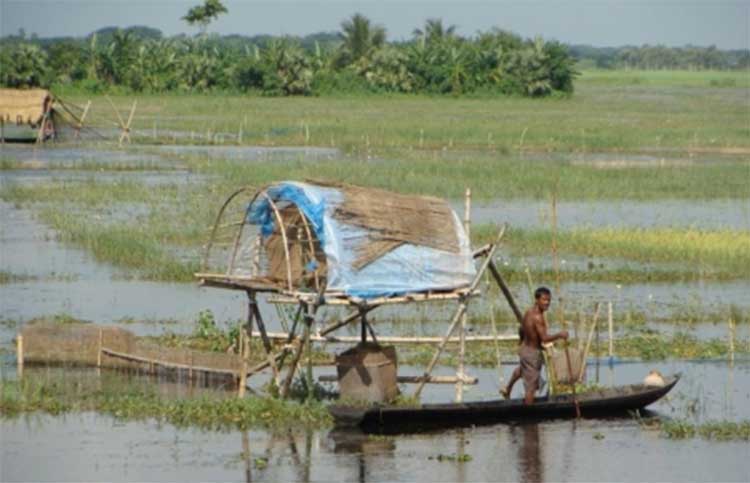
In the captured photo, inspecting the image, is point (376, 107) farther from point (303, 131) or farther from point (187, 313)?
point (187, 313)

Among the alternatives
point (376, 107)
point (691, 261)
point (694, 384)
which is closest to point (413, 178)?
point (691, 261)

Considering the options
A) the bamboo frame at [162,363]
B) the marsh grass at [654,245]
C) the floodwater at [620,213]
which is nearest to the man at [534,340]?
the bamboo frame at [162,363]

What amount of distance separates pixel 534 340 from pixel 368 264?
1528 mm

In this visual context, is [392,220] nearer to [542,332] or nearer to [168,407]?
[542,332]

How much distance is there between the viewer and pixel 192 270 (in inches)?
833

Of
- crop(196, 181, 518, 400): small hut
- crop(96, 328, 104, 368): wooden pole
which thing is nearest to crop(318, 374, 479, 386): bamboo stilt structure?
crop(196, 181, 518, 400): small hut

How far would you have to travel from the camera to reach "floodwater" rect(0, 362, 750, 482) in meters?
12.0

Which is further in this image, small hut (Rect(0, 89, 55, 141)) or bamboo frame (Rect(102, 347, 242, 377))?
small hut (Rect(0, 89, 55, 141))

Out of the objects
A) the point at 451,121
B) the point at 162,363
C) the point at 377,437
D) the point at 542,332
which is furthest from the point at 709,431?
the point at 451,121

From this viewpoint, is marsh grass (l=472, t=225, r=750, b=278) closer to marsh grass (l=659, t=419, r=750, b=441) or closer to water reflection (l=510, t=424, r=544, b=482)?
marsh grass (l=659, t=419, r=750, b=441)

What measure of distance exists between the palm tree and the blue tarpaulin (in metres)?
60.4

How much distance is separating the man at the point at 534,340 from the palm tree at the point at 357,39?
60904mm

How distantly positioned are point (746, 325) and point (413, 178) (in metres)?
14.2

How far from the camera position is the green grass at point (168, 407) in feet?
44.0
